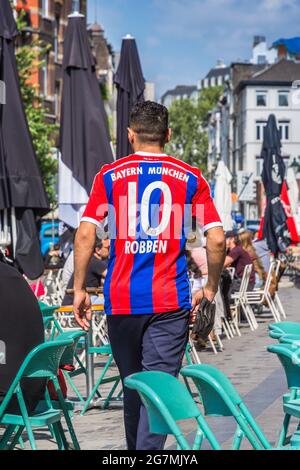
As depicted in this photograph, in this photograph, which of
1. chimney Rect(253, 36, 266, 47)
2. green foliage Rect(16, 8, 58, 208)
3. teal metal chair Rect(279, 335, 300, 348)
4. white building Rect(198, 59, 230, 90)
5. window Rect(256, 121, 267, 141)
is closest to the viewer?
teal metal chair Rect(279, 335, 300, 348)

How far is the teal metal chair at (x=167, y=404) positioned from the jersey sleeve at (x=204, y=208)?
1.50 metres

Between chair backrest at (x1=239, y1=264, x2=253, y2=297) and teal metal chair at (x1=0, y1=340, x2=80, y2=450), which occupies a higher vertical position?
teal metal chair at (x1=0, y1=340, x2=80, y2=450)

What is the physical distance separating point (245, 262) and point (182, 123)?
127 m

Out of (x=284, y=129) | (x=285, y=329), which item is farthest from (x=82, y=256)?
(x=284, y=129)

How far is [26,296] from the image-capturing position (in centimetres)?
641

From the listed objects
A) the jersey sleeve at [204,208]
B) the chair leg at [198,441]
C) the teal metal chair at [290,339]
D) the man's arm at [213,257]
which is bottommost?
the teal metal chair at [290,339]

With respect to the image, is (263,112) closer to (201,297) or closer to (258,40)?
(258,40)

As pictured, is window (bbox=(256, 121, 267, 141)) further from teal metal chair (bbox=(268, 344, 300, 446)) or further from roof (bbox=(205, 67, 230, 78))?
teal metal chair (bbox=(268, 344, 300, 446))

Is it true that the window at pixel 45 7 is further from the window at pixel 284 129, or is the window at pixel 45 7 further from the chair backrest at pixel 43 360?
the chair backrest at pixel 43 360

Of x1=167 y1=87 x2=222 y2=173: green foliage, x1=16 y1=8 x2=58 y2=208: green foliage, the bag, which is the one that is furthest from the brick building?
x1=167 y1=87 x2=222 y2=173: green foliage

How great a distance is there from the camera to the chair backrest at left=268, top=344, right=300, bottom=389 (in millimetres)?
6289

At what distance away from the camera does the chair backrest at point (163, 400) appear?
4.41 metres

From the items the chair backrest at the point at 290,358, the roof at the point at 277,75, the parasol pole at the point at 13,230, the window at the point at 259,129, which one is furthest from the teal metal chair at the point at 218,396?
the roof at the point at 277,75

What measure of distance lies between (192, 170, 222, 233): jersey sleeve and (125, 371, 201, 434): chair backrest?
1498 mm
